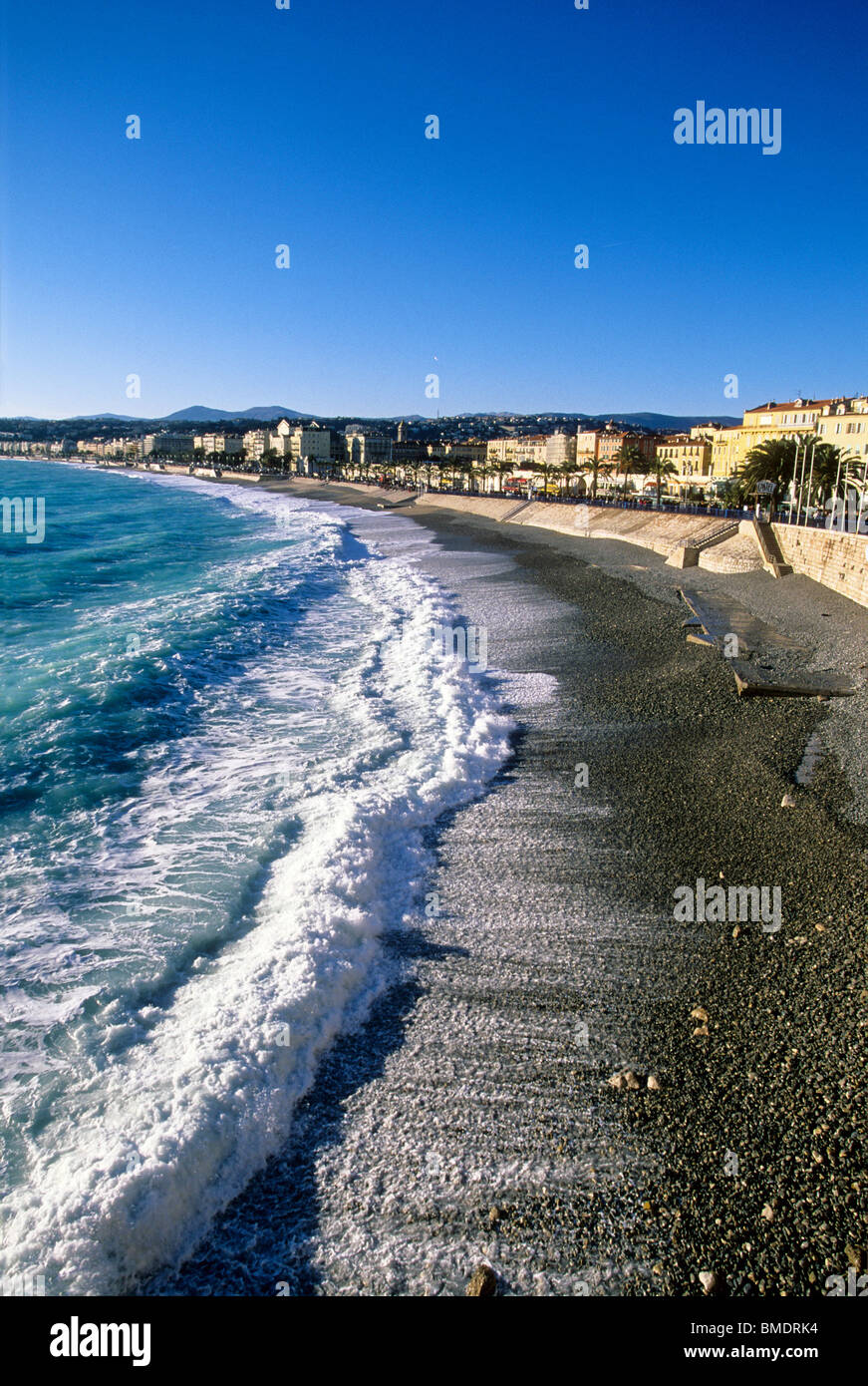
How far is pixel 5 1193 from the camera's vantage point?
230 inches

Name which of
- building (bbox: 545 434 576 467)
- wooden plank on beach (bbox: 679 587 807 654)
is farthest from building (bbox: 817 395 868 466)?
building (bbox: 545 434 576 467)

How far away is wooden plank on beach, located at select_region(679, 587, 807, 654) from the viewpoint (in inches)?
849

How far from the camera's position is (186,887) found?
33.0 feet

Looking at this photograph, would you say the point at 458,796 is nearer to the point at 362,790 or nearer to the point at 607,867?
the point at 362,790

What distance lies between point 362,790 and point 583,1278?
8310 millimetres

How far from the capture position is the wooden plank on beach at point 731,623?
2158cm

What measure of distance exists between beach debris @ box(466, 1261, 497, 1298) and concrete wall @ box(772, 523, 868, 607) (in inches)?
970

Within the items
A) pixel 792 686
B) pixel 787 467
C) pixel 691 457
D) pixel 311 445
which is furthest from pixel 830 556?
pixel 311 445

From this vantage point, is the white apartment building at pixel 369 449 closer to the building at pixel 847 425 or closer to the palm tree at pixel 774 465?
the building at pixel 847 425

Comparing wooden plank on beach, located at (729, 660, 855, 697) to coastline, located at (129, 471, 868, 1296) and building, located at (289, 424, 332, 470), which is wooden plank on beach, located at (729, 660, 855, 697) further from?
building, located at (289, 424, 332, 470)

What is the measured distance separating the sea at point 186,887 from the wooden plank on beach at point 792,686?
216 inches

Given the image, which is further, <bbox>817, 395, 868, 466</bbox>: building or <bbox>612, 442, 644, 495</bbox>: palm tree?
<bbox>612, 442, 644, 495</bbox>: palm tree

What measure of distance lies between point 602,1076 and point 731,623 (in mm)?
20160

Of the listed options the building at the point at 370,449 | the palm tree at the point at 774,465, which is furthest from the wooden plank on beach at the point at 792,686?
the building at the point at 370,449
